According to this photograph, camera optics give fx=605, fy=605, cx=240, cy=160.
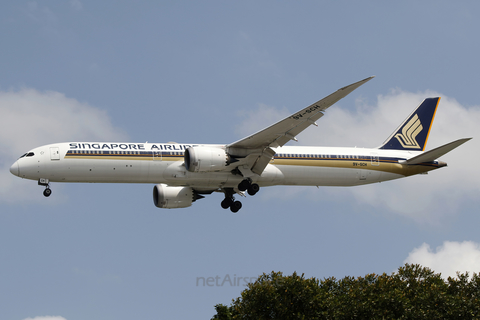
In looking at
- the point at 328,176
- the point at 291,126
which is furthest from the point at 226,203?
the point at 291,126

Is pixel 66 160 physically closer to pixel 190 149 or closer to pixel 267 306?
pixel 190 149

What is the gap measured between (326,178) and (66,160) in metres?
17.7

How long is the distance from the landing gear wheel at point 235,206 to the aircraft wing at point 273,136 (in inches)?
168

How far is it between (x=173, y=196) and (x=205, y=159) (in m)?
7.59

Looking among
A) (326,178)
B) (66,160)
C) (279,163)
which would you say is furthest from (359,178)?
(66,160)

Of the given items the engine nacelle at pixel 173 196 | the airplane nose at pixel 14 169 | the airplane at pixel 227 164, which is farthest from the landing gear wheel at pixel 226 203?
the airplane nose at pixel 14 169

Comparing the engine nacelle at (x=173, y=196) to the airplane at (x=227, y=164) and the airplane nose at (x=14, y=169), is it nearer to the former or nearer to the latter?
the airplane at (x=227, y=164)

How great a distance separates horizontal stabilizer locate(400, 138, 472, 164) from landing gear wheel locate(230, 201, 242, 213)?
40.9ft

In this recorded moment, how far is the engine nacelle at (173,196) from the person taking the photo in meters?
44.2

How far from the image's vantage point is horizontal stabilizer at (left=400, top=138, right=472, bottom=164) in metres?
40.4

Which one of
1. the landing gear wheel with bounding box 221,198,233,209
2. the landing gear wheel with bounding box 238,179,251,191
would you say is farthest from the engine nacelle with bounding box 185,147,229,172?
the landing gear wheel with bounding box 221,198,233,209

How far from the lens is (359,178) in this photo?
4381 centimetres

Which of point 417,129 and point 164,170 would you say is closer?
point 164,170

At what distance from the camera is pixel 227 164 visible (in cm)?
3862
